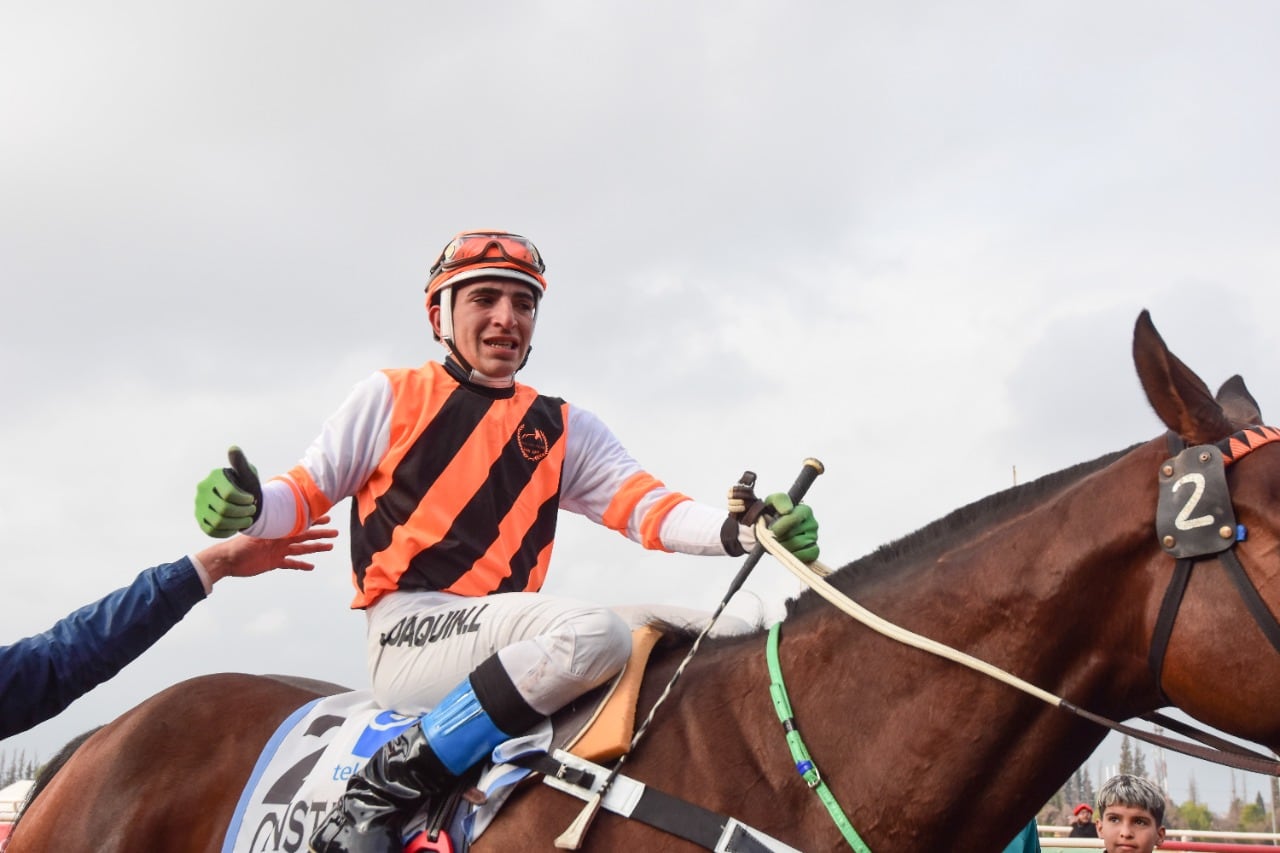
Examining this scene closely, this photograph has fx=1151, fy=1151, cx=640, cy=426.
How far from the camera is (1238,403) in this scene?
11.3ft

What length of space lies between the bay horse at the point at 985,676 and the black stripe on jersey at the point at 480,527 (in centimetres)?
99

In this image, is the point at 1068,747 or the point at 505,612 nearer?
the point at 1068,747

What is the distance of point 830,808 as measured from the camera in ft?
10.6

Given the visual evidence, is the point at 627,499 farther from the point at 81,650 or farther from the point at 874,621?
the point at 81,650

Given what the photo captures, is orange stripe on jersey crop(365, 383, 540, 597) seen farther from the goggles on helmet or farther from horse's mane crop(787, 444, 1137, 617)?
horse's mane crop(787, 444, 1137, 617)

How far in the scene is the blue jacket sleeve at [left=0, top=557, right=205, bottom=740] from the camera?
168 inches

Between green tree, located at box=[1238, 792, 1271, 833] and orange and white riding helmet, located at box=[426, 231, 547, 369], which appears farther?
green tree, located at box=[1238, 792, 1271, 833]

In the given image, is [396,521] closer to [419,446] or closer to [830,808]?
[419,446]

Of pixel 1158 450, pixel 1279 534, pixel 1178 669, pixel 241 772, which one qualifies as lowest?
pixel 241 772

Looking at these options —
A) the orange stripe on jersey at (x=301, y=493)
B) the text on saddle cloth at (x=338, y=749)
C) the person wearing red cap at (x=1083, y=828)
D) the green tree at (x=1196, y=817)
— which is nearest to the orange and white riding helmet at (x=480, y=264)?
the orange stripe on jersey at (x=301, y=493)

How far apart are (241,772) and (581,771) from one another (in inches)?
79.2

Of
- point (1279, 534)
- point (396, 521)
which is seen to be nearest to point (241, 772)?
point (396, 521)

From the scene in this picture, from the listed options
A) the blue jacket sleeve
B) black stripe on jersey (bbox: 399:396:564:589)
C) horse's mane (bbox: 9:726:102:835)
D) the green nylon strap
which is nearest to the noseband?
the green nylon strap

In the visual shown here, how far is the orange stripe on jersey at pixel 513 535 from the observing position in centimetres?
434
